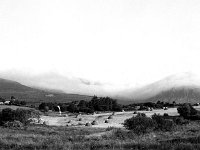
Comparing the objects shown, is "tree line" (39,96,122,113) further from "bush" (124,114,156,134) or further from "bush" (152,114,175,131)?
"bush" (124,114,156,134)

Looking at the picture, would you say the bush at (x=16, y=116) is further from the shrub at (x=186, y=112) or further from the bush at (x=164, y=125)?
the shrub at (x=186, y=112)

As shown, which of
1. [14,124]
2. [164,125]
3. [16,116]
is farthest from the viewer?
[16,116]

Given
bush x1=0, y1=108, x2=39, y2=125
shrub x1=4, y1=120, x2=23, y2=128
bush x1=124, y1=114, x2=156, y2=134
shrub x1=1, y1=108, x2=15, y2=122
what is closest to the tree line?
bush x1=0, y1=108, x2=39, y2=125

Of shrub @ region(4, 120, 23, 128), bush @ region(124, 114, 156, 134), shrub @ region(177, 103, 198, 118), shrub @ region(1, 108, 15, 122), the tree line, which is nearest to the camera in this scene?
bush @ region(124, 114, 156, 134)

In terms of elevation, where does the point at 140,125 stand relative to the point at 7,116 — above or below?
below

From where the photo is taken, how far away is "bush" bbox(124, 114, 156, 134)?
4222 centimetres

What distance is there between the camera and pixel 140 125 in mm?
42594

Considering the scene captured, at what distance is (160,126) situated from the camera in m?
45.6

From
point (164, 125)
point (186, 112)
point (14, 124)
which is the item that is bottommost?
point (164, 125)

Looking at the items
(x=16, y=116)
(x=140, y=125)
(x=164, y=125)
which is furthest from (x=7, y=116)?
(x=164, y=125)

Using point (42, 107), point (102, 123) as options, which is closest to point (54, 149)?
point (102, 123)

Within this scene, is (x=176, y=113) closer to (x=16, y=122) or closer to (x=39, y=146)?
(x=16, y=122)

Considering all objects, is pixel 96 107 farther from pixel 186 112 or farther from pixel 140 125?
pixel 140 125

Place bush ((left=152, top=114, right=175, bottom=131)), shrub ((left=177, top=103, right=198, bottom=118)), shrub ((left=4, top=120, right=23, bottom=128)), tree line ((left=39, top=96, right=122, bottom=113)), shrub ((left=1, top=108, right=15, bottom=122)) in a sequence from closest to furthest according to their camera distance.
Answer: bush ((left=152, top=114, right=175, bottom=131))
shrub ((left=4, top=120, right=23, bottom=128))
shrub ((left=1, top=108, right=15, bottom=122))
shrub ((left=177, top=103, right=198, bottom=118))
tree line ((left=39, top=96, right=122, bottom=113))
